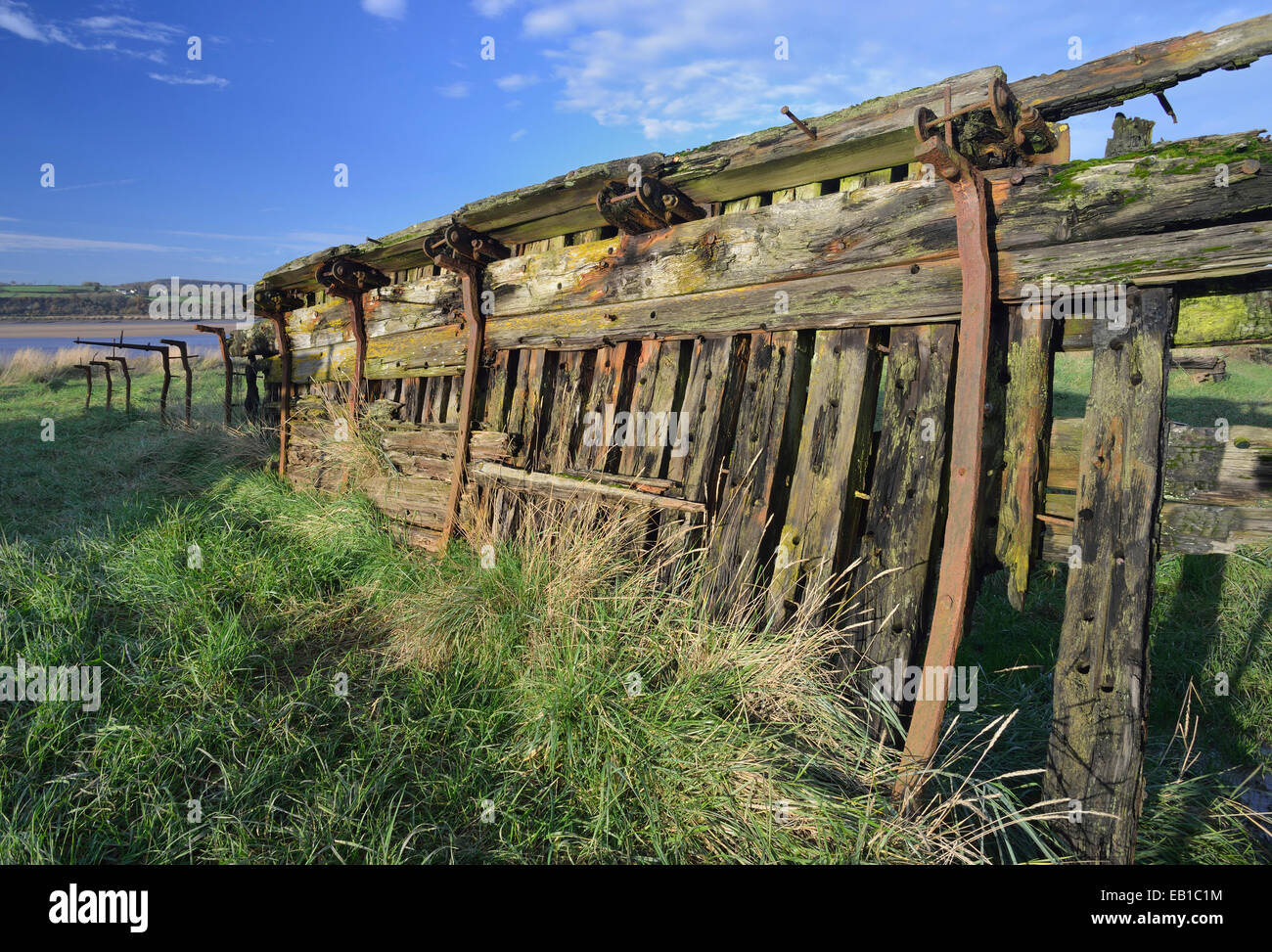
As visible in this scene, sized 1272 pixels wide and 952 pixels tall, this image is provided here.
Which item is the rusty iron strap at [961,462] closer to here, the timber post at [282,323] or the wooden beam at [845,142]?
the wooden beam at [845,142]

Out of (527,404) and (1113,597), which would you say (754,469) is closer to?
(1113,597)

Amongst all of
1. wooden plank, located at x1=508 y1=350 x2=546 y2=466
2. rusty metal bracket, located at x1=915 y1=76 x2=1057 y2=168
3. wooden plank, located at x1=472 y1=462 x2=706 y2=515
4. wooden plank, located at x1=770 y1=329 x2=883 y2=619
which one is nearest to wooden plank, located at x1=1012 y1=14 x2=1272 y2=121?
rusty metal bracket, located at x1=915 y1=76 x2=1057 y2=168

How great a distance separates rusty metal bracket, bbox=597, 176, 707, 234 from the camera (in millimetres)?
4109

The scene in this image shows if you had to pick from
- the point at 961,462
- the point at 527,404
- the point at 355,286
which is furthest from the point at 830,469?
the point at 355,286

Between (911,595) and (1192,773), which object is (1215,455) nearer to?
(911,595)

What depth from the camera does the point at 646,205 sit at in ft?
13.6

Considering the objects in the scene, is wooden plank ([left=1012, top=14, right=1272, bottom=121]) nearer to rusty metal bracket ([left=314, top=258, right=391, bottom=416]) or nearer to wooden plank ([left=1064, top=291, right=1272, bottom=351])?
wooden plank ([left=1064, top=291, right=1272, bottom=351])

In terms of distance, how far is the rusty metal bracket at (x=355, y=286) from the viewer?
6902 mm

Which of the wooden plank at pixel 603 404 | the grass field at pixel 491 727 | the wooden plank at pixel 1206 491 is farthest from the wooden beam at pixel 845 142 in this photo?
the grass field at pixel 491 727

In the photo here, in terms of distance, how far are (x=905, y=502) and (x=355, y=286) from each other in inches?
247

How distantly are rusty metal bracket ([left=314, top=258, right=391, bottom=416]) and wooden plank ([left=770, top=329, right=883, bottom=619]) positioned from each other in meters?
5.16

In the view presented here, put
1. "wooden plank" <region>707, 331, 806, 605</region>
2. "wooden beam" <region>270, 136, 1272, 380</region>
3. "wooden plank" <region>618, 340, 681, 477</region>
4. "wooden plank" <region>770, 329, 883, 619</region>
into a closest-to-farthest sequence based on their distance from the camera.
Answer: "wooden beam" <region>270, 136, 1272, 380</region>
"wooden plank" <region>770, 329, 883, 619</region>
"wooden plank" <region>707, 331, 806, 605</region>
"wooden plank" <region>618, 340, 681, 477</region>
